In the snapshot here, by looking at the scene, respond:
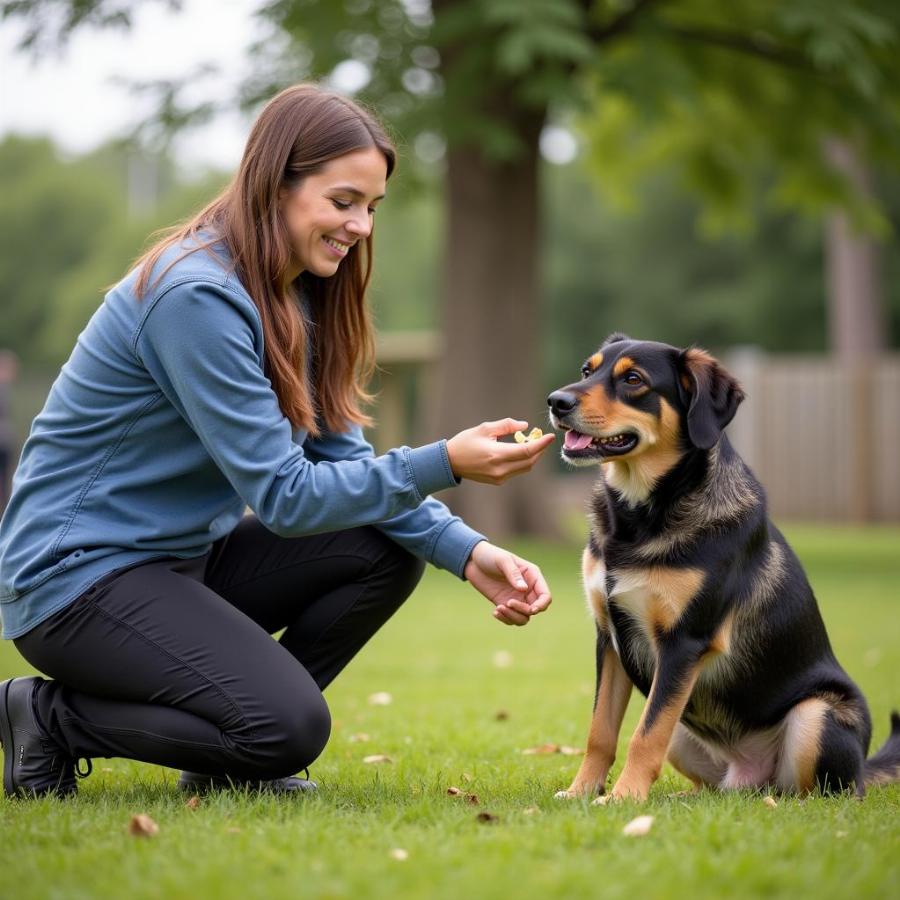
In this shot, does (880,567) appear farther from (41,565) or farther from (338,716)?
(41,565)

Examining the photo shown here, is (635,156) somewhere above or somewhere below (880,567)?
above

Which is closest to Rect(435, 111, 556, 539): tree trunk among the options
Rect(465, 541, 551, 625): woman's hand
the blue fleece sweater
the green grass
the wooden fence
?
the wooden fence

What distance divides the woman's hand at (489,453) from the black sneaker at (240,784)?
1082mm

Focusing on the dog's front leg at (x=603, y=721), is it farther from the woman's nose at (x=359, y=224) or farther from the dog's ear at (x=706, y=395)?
the woman's nose at (x=359, y=224)

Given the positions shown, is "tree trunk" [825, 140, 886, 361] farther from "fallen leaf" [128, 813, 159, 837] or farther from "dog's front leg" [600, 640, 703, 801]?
"fallen leaf" [128, 813, 159, 837]

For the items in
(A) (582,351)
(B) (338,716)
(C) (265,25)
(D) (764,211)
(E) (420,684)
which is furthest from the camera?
(A) (582,351)

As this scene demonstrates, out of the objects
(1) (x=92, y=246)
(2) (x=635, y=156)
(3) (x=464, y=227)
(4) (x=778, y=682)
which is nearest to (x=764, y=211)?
(2) (x=635, y=156)

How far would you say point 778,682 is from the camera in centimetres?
385

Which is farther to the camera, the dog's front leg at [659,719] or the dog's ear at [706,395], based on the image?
the dog's ear at [706,395]

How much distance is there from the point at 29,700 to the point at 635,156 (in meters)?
15.5

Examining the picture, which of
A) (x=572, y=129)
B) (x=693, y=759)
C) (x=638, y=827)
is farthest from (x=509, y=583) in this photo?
(x=572, y=129)

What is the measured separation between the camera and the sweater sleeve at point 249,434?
3.37 m

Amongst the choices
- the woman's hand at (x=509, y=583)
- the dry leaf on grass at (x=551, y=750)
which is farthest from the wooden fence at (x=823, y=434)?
the woman's hand at (x=509, y=583)

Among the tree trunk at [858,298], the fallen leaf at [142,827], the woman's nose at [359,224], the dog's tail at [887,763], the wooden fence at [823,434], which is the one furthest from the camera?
the tree trunk at [858,298]
